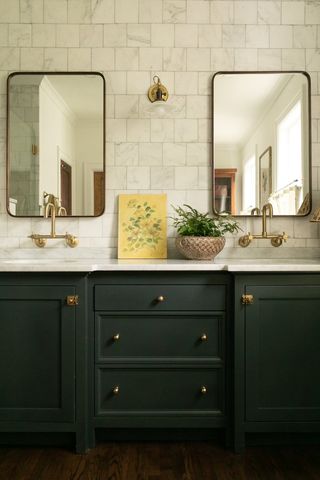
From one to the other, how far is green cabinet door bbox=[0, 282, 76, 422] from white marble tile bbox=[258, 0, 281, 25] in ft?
6.84

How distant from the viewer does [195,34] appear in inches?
110

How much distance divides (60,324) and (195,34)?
198 cm

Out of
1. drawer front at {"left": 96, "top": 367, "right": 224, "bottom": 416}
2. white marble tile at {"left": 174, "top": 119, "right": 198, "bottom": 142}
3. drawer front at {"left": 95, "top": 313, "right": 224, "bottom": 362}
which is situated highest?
white marble tile at {"left": 174, "top": 119, "right": 198, "bottom": 142}

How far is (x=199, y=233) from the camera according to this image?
259cm

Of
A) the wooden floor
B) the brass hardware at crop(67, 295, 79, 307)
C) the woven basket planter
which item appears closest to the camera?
the wooden floor

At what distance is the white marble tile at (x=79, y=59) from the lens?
279 centimetres

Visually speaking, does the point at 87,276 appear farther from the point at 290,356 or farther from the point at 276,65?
the point at 276,65

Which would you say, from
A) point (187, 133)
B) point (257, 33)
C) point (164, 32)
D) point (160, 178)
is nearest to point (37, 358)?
point (160, 178)

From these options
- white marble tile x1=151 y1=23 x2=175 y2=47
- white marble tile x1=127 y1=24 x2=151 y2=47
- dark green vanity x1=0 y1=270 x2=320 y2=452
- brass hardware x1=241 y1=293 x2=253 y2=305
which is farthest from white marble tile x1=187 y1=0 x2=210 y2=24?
brass hardware x1=241 y1=293 x2=253 y2=305

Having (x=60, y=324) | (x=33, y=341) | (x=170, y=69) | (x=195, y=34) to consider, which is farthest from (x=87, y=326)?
(x=195, y=34)

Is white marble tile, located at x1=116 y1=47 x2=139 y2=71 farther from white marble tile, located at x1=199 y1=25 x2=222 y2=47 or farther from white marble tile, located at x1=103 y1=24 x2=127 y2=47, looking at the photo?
white marble tile, located at x1=199 y1=25 x2=222 y2=47

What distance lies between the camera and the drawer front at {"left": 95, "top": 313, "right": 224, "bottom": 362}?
7.31ft

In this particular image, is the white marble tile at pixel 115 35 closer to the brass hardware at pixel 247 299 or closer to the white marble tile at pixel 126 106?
the white marble tile at pixel 126 106

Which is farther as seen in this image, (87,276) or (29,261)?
(29,261)
